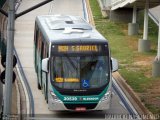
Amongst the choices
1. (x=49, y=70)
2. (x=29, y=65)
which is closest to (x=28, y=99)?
(x=49, y=70)

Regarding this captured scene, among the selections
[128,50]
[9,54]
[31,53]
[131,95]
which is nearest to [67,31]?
[131,95]

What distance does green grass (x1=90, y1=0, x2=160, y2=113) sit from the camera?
83.2 feet

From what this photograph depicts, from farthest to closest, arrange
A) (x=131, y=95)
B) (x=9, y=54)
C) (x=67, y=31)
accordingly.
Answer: (x=131, y=95) → (x=67, y=31) → (x=9, y=54)

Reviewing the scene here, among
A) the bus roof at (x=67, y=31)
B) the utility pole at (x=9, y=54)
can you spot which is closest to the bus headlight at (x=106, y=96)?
the bus roof at (x=67, y=31)

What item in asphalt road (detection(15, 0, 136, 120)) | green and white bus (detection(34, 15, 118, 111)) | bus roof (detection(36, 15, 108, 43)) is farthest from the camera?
asphalt road (detection(15, 0, 136, 120))

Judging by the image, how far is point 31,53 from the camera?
32.1 metres

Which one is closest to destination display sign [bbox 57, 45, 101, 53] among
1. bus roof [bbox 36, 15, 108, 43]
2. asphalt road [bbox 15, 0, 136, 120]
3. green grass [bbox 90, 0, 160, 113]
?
bus roof [bbox 36, 15, 108, 43]

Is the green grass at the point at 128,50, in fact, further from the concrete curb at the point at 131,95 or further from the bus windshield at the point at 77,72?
the bus windshield at the point at 77,72

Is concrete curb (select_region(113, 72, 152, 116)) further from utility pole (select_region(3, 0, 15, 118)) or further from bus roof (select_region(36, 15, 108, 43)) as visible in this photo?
utility pole (select_region(3, 0, 15, 118))

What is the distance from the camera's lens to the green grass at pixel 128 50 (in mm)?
25359

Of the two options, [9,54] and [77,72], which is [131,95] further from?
[9,54]

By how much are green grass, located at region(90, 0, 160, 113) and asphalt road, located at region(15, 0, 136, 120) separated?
140 centimetres

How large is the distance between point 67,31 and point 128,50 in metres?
13.7

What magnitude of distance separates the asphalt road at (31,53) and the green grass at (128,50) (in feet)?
4.58
